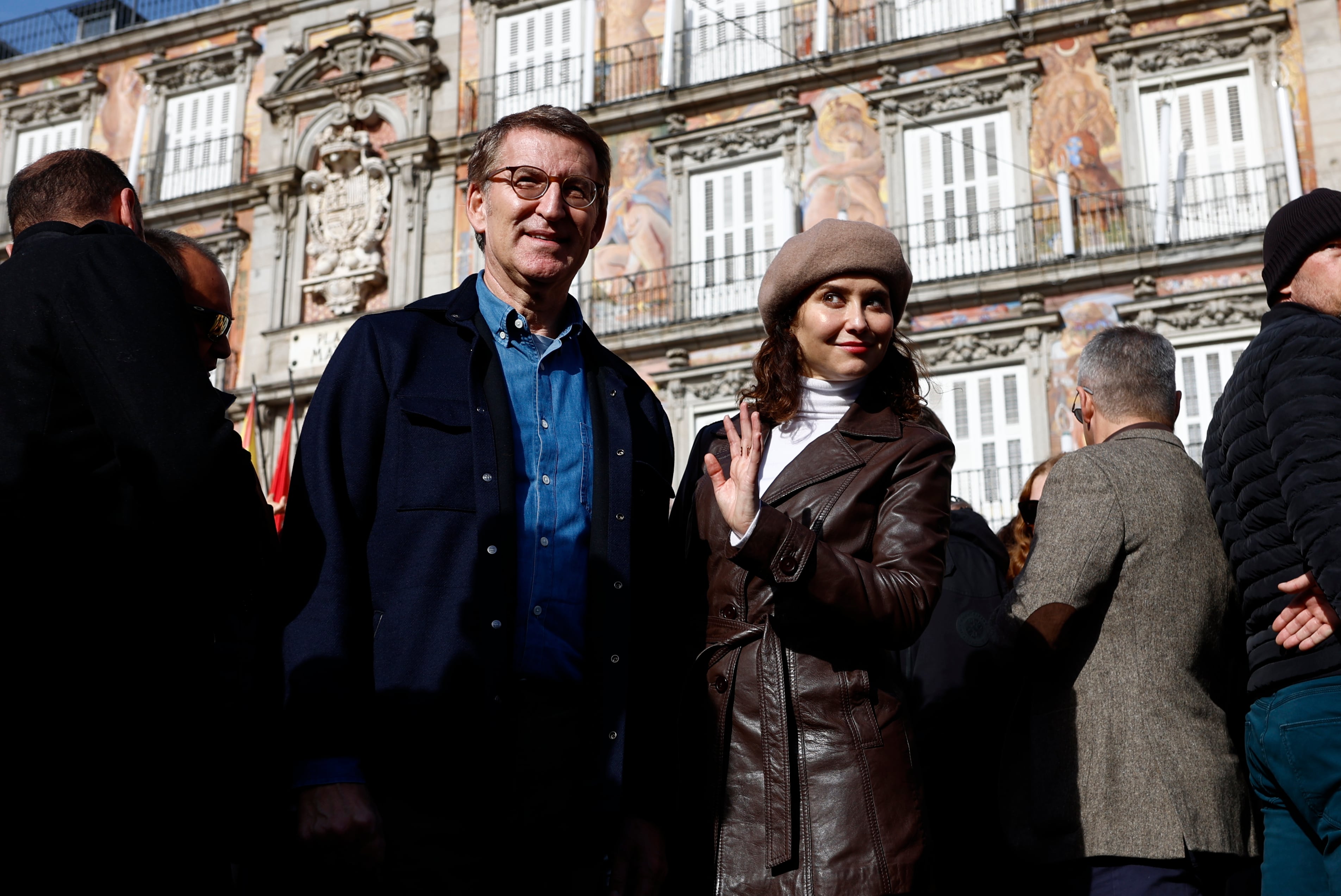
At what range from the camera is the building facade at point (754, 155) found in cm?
1535

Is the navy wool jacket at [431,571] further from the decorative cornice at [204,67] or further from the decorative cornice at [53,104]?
the decorative cornice at [53,104]

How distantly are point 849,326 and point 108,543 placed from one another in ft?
5.35

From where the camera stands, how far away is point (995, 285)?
15688 millimetres

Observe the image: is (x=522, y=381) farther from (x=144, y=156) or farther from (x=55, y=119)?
(x=55, y=119)

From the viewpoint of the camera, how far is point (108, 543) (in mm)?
2018

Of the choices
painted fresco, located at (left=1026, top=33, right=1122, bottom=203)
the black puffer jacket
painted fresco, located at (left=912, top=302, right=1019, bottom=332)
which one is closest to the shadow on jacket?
the black puffer jacket

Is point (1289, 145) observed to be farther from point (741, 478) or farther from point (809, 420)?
point (741, 478)

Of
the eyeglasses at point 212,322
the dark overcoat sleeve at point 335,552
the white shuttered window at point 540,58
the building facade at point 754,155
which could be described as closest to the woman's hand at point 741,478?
the dark overcoat sleeve at point 335,552

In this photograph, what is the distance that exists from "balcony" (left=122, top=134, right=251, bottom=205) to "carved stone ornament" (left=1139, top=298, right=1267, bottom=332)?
13391 mm

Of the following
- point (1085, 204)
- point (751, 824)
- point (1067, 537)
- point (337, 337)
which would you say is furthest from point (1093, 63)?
point (751, 824)

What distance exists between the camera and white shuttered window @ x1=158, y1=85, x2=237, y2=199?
67.1 feet

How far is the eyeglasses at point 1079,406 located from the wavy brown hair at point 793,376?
100 centimetres

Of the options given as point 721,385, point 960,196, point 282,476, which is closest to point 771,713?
point 282,476

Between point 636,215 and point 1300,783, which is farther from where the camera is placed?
point 636,215
